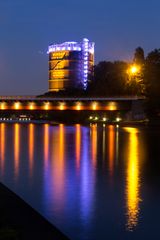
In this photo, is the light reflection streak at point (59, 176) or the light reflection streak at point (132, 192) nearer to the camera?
the light reflection streak at point (132, 192)

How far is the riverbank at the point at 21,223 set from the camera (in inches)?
388

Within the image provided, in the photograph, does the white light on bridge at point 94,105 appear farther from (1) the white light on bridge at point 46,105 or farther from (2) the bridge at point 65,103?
(1) the white light on bridge at point 46,105

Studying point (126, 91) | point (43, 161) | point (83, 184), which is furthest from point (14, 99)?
point (83, 184)

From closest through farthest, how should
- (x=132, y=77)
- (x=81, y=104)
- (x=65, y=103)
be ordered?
(x=132, y=77) → (x=81, y=104) → (x=65, y=103)

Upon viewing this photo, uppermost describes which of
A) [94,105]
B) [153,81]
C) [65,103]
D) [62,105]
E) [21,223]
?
[153,81]

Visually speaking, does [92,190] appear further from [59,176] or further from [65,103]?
[65,103]

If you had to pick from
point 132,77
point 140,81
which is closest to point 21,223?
point 140,81

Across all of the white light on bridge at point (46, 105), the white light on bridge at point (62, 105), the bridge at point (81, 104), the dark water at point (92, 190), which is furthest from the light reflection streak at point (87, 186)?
the white light on bridge at point (46, 105)

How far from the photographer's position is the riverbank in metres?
9.87

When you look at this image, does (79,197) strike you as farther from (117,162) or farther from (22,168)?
(117,162)

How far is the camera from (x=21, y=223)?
12008 mm

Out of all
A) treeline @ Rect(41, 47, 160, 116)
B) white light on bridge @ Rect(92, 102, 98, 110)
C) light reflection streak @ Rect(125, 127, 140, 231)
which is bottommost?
light reflection streak @ Rect(125, 127, 140, 231)

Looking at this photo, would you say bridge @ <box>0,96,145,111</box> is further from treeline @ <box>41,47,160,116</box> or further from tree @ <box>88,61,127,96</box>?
tree @ <box>88,61,127,96</box>

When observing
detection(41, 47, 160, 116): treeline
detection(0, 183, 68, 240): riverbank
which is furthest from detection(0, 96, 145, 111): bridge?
detection(0, 183, 68, 240): riverbank
